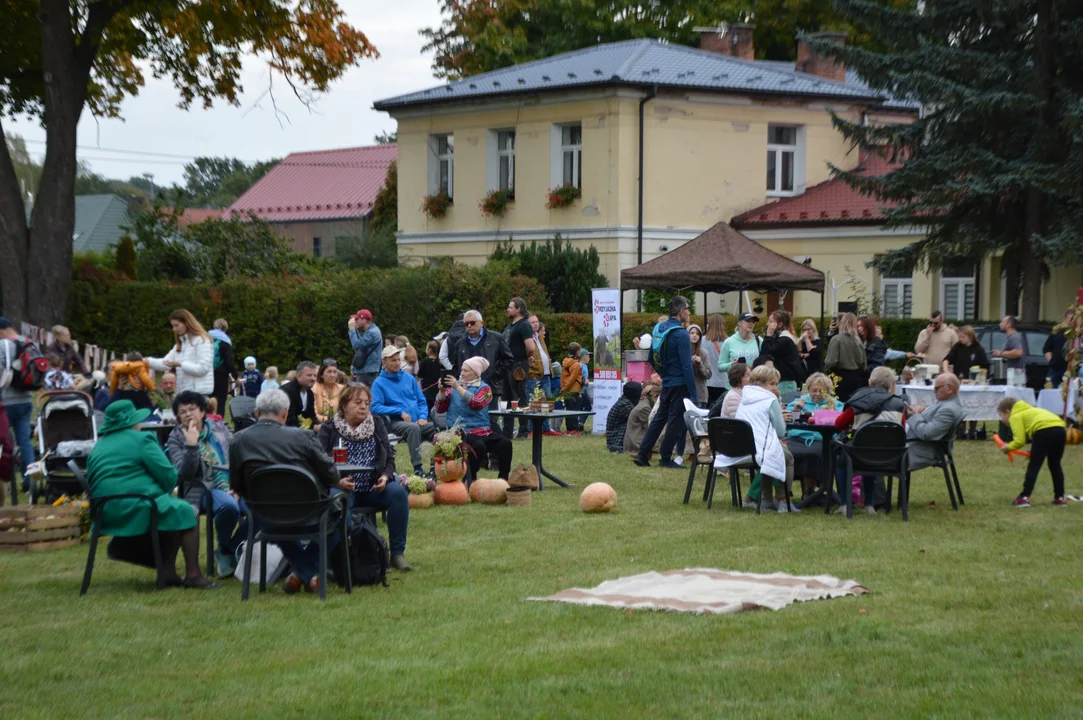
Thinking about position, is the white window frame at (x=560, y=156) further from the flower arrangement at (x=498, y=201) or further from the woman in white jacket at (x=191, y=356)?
the woman in white jacket at (x=191, y=356)

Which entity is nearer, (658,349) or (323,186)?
(658,349)

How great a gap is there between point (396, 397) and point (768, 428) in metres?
4.11

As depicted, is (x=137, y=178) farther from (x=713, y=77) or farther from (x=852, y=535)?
(x=852, y=535)

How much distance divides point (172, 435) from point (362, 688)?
426 centimetres

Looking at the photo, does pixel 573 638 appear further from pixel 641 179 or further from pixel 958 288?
pixel 958 288

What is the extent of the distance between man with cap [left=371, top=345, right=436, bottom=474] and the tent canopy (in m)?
7.17

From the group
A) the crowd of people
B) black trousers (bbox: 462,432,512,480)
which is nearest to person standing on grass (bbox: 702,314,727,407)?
the crowd of people

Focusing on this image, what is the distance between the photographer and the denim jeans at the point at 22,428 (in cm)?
1398

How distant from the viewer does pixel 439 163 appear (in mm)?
38375

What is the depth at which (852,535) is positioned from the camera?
11141 mm

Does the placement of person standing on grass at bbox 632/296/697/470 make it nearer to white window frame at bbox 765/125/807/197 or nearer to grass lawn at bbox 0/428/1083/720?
grass lawn at bbox 0/428/1083/720

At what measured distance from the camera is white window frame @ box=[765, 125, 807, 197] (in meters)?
36.0

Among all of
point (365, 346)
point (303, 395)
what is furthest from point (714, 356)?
point (303, 395)

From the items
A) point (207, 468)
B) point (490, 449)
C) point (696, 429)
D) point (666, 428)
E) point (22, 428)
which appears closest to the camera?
point (207, 468)
